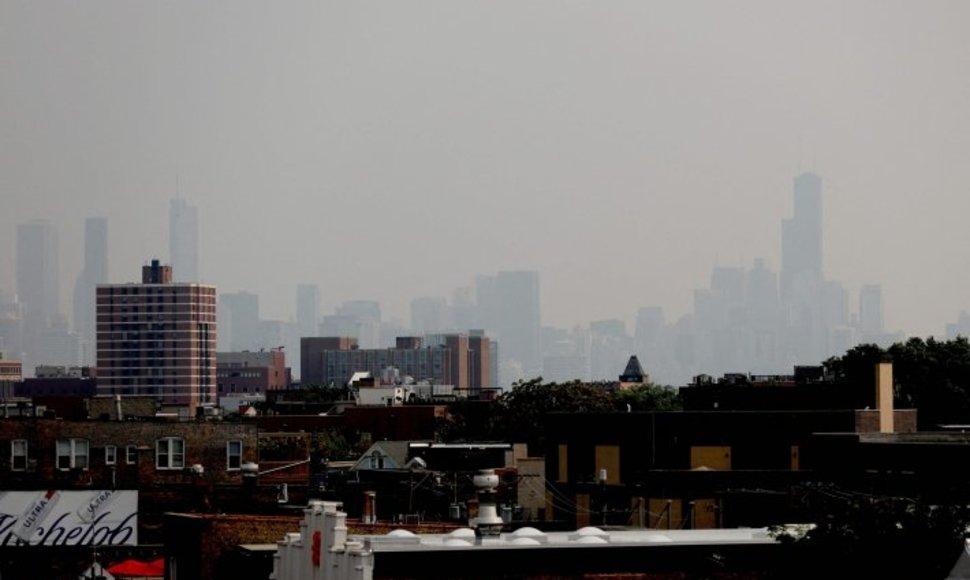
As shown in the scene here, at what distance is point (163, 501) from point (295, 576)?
47295 millimetres

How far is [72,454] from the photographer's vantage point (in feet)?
344

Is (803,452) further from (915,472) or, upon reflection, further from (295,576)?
(295,576)

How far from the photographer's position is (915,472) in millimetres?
63125

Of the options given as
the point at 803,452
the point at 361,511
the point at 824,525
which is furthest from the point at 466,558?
the point at 361,511

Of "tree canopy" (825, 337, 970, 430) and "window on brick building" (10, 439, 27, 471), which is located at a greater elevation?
"tree canopy" (825, 337, 970, 430)

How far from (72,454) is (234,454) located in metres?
6.75

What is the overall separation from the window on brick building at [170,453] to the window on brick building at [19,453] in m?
5.42

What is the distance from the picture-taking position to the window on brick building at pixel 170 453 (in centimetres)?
10394

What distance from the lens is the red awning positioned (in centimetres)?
8584

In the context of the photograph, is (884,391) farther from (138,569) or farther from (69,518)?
(69,518)

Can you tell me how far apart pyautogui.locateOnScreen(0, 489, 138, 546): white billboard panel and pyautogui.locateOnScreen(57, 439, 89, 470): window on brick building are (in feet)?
14.2

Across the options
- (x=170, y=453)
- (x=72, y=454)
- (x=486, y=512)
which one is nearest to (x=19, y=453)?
(x=72, y=454)

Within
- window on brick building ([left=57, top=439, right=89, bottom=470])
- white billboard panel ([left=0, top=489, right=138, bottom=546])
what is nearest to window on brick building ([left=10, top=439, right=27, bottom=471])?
window on brick building ([left=57, top=439, right=89, bottom=470])

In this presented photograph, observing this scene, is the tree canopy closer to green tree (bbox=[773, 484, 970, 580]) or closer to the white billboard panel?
the white billboard panel
